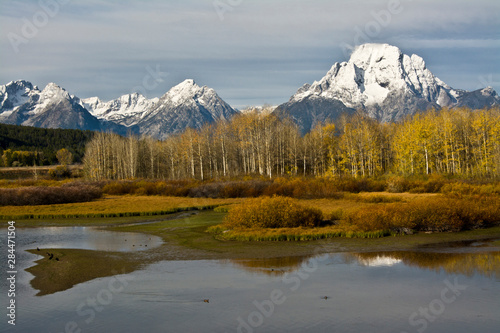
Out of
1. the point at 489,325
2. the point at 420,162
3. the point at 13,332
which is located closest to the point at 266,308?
the point at 489,325

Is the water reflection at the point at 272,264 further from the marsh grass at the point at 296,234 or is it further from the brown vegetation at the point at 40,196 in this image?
the brown vegetation at the point at 40,196

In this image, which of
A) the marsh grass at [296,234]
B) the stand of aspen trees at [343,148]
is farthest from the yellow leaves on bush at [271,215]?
the stand of aspen trees at [343,148]

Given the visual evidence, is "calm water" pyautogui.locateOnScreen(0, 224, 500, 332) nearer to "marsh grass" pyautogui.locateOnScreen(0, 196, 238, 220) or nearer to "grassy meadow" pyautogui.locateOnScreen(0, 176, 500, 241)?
"grassy meadow" pyautogui.locateOnScreen(0, 176, 500, 241)

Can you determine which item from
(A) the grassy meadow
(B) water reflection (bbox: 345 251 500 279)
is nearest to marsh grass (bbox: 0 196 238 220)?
(A) the grassy meadow

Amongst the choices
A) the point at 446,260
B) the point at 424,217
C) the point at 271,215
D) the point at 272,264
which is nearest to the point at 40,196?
the point at 271,215

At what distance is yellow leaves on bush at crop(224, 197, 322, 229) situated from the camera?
1091 inches

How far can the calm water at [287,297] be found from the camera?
12859mm

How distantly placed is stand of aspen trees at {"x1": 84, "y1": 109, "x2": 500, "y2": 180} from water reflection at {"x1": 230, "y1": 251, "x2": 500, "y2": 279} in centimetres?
4652

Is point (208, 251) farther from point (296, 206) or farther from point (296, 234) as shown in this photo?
point (296, 206)

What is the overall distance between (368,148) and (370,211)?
5607cm

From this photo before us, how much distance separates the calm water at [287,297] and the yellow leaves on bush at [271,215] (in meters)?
6.43

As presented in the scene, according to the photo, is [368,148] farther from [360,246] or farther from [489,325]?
[489,325]

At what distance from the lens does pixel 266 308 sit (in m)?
14.3

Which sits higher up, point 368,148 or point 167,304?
point 368,148
